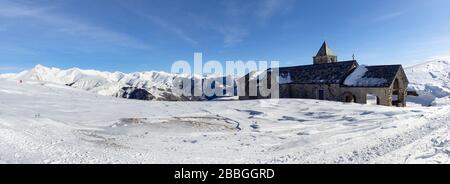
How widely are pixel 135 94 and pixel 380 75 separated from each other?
4328 centimetres

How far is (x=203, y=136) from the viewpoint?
11016mm

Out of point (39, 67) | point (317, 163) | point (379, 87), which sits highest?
point (39, 67)

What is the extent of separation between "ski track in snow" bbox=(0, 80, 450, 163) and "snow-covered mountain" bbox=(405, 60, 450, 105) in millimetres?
47282

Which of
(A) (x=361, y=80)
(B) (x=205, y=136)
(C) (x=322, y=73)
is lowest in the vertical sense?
(B) (x=205, y=136)

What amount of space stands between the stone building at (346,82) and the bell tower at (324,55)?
9.14 metres

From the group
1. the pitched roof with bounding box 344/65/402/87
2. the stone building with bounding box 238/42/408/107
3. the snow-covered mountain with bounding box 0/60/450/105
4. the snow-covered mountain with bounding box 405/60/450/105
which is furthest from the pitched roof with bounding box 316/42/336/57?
the snow-covered mountain with bounding box 405/60/450/105

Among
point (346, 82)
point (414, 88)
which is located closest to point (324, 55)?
point (346, 82)

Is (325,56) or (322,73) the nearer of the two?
(322,73)

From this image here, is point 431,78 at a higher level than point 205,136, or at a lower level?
higher

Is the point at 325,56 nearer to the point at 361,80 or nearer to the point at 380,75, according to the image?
the point at 361,80
